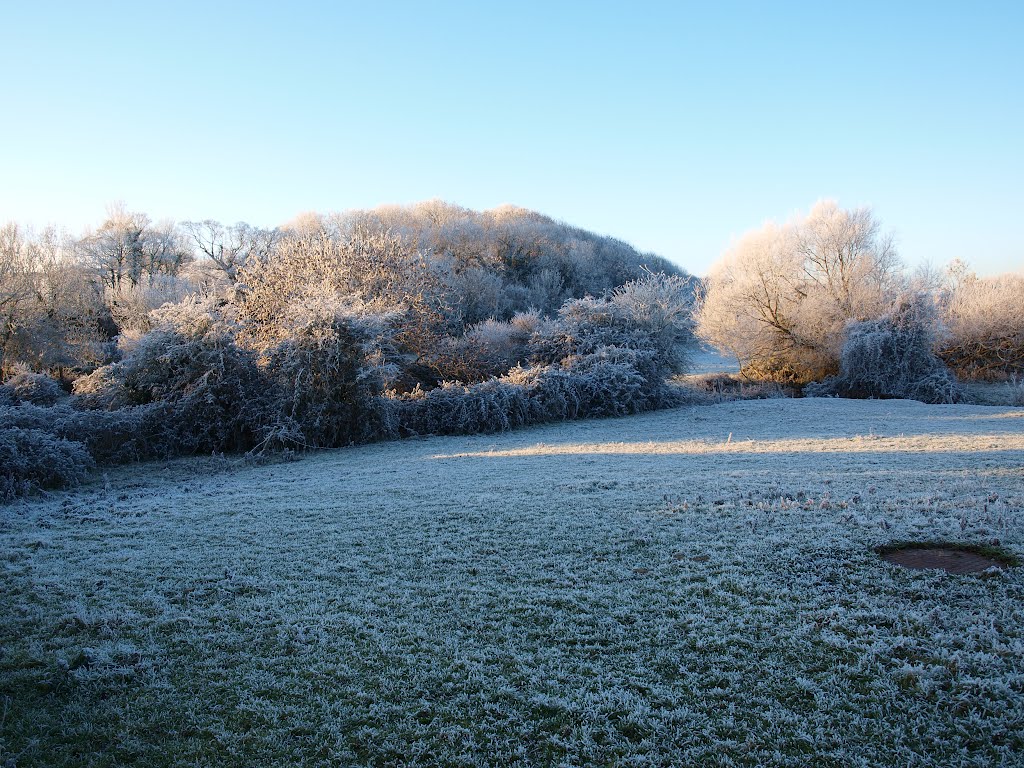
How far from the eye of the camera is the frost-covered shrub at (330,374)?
44.4 feet

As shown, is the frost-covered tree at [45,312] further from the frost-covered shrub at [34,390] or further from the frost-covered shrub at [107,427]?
the frost-covered shrub at [107,427]

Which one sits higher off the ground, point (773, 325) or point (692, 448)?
point (773, 325)

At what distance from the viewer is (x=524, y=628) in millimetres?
4145

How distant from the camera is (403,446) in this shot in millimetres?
13398

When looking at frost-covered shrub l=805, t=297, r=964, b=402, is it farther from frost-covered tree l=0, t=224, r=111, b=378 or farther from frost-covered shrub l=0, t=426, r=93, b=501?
frost-covered tree l=0, t=224, r=111, b=378

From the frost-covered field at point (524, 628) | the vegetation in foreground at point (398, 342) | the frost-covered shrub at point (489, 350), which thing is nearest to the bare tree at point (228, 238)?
the vegetation in foreground at point (398, 342)

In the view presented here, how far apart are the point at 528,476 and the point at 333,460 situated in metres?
4.59

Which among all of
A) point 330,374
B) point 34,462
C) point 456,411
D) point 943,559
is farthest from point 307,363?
point 943,559

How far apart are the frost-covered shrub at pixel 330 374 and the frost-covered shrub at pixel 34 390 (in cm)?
701

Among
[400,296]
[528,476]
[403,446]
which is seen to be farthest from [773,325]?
[528,476]

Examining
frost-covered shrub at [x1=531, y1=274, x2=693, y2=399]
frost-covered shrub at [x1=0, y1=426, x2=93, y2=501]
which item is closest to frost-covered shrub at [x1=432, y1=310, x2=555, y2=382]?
frost-covered shrub at [x1=531, y1=274, x2=693, y2=399]

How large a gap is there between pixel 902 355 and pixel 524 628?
20959 millimetres

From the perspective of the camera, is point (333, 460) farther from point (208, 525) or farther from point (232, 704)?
point (232, 704)

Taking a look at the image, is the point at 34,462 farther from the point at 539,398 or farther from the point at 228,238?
the point at 228,238
